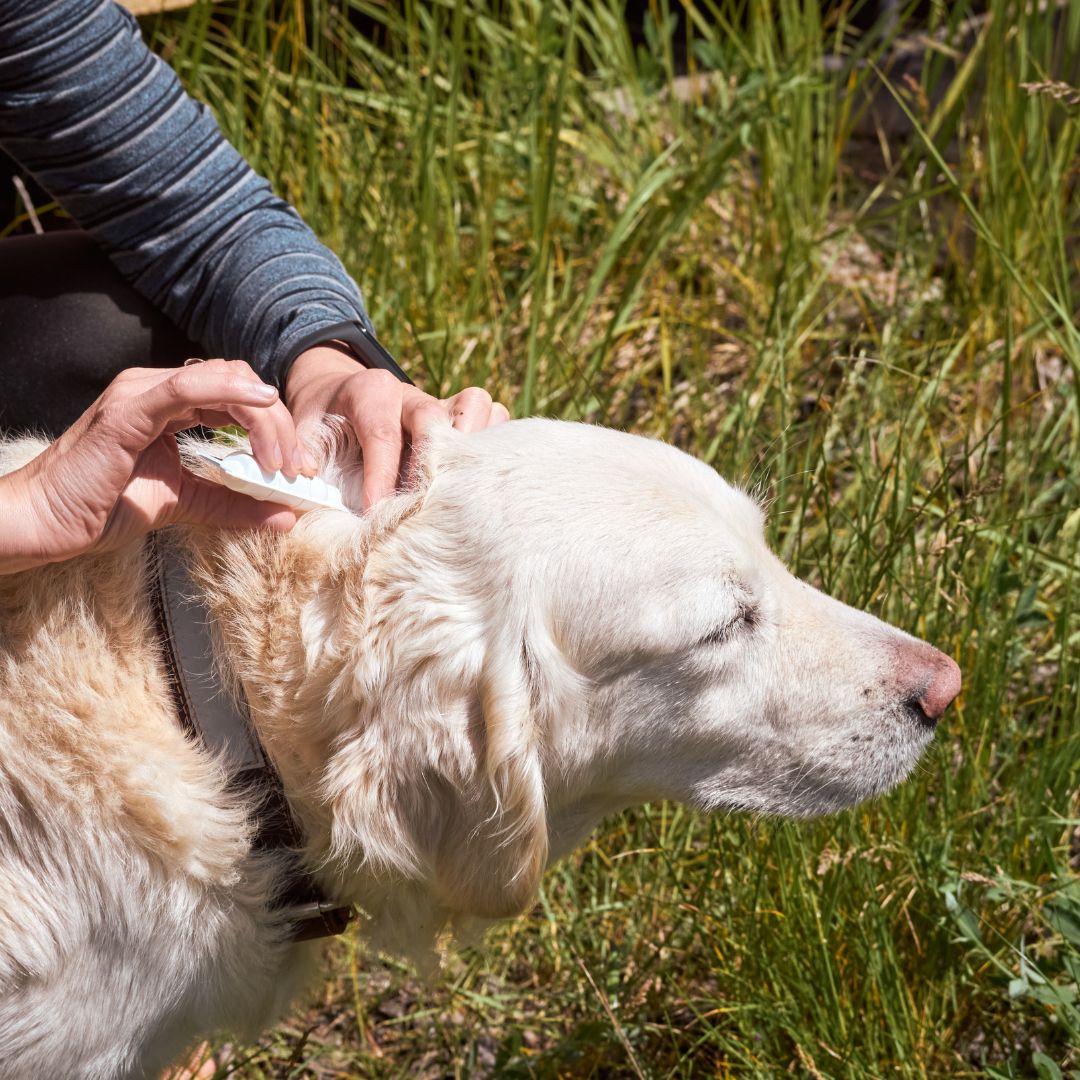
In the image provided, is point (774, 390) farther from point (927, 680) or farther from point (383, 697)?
point (383, 697)

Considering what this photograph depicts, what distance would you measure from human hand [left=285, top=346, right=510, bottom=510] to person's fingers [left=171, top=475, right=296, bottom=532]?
15 centimetres

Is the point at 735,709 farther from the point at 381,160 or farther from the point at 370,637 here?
the point at 381,160

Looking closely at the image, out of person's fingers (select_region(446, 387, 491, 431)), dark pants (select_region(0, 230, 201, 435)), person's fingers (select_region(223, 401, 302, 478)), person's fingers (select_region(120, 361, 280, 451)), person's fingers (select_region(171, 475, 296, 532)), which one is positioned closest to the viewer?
person's fingers (select_region(120, 361, 280, 451))

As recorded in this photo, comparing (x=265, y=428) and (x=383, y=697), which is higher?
(x=265, y=428)

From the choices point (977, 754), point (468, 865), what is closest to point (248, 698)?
point (468, 865)

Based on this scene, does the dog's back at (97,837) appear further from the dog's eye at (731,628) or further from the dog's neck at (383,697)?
the dog's eye at (731,628)

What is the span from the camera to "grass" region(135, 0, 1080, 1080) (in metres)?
2.13

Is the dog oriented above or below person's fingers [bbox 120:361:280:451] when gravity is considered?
below

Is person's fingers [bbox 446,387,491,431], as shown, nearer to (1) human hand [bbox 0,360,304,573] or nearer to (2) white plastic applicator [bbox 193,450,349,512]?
(2) white plastic applicator [bbox 193,450,349,512]

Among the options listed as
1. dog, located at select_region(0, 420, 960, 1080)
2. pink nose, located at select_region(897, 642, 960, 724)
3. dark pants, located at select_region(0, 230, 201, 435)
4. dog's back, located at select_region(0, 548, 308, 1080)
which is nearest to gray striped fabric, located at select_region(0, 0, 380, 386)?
dark pants, located at select_region(0, 230, 201, 435)

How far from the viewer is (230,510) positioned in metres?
1.64

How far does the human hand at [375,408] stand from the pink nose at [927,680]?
0.78m

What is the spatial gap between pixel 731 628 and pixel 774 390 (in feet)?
4.36

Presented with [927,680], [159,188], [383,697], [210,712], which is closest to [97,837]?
[210,712]
